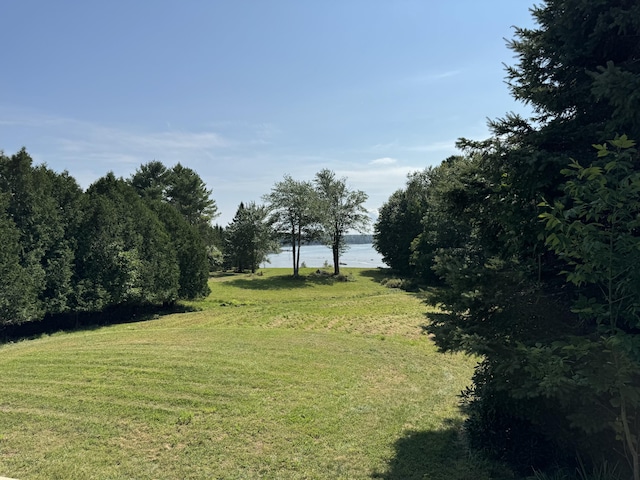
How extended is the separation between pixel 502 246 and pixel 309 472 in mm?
3936

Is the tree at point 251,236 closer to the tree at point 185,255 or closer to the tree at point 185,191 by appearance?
the tree at point 185,191

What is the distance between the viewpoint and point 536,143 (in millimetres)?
4398

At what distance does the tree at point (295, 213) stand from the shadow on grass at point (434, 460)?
1136 inches

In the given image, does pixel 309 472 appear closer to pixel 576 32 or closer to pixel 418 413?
pixel 418 413

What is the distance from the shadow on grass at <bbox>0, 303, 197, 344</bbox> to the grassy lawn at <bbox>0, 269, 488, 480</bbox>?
2058 millimetres

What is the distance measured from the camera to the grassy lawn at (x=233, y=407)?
4902 millimetres

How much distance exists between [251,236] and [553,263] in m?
32.7

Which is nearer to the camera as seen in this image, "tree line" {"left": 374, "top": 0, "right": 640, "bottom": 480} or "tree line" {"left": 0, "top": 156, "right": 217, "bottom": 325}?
"tree line" {"left": 374, "top": 0, "right": 640, "bottom": 480}

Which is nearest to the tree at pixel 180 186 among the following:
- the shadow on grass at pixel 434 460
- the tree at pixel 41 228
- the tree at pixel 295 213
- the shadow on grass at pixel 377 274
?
the tree at pixel 295 213

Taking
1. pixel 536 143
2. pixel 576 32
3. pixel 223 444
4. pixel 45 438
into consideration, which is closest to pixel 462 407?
pixel 223 444

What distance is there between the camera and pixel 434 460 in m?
5.02

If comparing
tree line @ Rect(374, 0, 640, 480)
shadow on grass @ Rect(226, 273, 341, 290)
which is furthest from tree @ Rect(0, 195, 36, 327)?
shadow on grass @ Rect(226, 273, 341, 290)

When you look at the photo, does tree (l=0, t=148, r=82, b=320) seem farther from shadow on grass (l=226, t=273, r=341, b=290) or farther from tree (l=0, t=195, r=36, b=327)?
shadow on grass (l=226, t=273, r=341, b=290)

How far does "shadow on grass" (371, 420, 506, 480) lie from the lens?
181 inches
